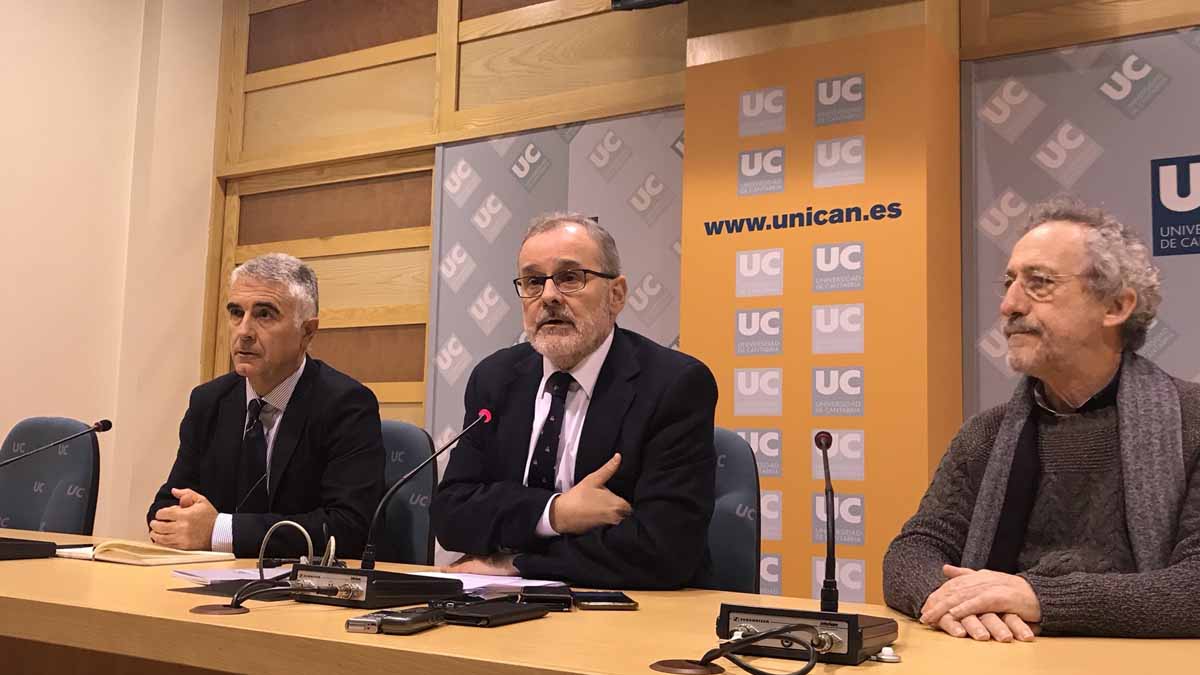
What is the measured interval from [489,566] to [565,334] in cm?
53

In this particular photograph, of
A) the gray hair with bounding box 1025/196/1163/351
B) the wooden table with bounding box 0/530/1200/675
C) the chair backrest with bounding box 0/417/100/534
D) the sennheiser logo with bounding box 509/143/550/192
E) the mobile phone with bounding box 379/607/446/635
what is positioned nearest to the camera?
the wooden table with bounding box 0/530/1200/675

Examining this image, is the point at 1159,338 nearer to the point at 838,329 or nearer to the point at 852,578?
the point at 838,329

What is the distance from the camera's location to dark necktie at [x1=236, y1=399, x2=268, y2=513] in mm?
2760

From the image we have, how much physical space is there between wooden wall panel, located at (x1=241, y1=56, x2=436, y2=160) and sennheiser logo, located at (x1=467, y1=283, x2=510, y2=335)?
0.95 meters

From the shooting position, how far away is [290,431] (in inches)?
109

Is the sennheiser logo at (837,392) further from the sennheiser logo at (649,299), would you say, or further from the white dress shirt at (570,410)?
the white dress shirt at (570,410)

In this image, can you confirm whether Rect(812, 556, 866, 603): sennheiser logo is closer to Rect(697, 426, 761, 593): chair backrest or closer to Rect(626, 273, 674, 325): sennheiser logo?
Rect(626, 273, 674, 325): sennheiser logo

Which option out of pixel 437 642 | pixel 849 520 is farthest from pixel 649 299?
pixel 437 642

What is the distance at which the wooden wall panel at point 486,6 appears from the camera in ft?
16.7

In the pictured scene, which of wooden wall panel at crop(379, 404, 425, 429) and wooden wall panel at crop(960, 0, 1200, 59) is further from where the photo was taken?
wooden wall panel at crop(379, 404, 425, 429)

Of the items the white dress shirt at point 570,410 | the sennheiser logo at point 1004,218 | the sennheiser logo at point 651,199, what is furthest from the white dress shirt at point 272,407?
the sennheiser logo at point 1004,218

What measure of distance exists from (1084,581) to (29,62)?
5151 mm

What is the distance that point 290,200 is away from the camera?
18.9ft

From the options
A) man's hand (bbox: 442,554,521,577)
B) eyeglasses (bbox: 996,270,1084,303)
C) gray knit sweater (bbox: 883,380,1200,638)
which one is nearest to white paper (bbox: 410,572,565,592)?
man's hand (bbox: 442,554,521,577)
